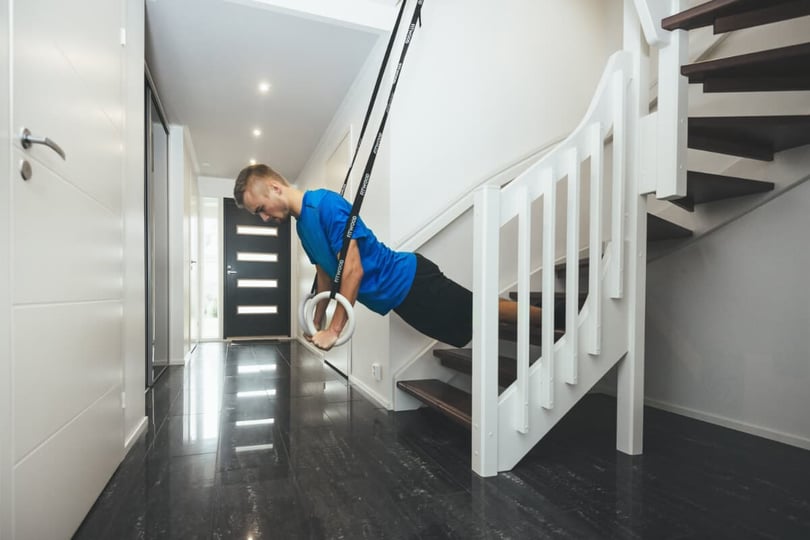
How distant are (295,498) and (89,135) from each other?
1.48 m

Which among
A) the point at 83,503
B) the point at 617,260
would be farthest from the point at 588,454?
the point at 83,503

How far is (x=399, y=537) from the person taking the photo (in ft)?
4.53

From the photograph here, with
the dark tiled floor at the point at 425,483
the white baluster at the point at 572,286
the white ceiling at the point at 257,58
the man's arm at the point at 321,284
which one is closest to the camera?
the dark tiled floor at the point at 425,483

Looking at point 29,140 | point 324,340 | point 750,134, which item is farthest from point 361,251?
point 750,134

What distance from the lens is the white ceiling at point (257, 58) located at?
2902 mm

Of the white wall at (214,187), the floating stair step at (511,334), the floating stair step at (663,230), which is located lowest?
the floating stair step at (511,334)

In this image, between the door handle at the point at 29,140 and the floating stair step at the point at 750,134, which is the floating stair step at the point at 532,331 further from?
the door handle at the point at 29,140

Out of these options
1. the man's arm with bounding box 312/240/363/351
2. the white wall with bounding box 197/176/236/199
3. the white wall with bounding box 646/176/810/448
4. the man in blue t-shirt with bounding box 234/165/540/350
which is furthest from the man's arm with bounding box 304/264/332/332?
the white wall with bounding box 197/176/236/199

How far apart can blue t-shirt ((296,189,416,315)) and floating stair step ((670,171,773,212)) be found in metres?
1.41

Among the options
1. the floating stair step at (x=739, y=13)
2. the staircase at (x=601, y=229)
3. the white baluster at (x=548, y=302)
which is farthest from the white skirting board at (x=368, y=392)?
the floating stair step at (x=739, y=13)

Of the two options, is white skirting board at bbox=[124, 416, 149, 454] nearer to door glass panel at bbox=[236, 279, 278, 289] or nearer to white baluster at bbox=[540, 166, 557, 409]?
white baluster at bbox=[540, 166, 557, 409]

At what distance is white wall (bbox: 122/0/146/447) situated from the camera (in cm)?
211

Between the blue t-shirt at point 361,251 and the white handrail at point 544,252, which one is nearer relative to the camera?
the white handrail at point 544,252

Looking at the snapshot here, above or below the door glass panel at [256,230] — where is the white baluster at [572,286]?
below
